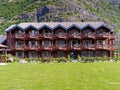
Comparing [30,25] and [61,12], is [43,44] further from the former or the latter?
[61,12]

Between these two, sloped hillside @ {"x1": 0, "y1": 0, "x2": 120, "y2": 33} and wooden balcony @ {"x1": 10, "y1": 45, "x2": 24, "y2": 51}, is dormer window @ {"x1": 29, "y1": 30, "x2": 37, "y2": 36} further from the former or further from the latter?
sloped hillside @ {"x1": 0, "y1": 0, "x2": 120, "y2": 33}

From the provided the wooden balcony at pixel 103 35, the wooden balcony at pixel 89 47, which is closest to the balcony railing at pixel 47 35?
the wooden balcony at pixel 89 47

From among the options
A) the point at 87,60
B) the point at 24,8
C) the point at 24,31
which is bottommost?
the point at 87,60

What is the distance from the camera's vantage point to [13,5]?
16138 centimetres

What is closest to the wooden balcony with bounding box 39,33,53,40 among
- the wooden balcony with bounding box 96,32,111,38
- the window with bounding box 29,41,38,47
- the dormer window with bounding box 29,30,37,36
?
the dormer window with bounding box 29,30,37,36

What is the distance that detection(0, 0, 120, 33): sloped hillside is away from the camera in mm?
131850

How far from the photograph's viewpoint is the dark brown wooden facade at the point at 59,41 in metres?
77.0

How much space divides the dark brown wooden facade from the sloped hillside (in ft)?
157

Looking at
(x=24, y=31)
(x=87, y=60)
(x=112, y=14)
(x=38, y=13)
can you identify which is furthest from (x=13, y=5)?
(x=87, y=60)

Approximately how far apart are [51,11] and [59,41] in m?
57.6

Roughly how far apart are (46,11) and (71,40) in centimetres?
5969

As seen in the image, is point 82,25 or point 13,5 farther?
point 13,5

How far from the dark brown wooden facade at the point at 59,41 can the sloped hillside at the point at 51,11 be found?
1889 inches

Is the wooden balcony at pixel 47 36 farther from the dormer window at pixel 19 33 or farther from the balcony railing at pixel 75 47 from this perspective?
the balcony railing at pixel 75 47
